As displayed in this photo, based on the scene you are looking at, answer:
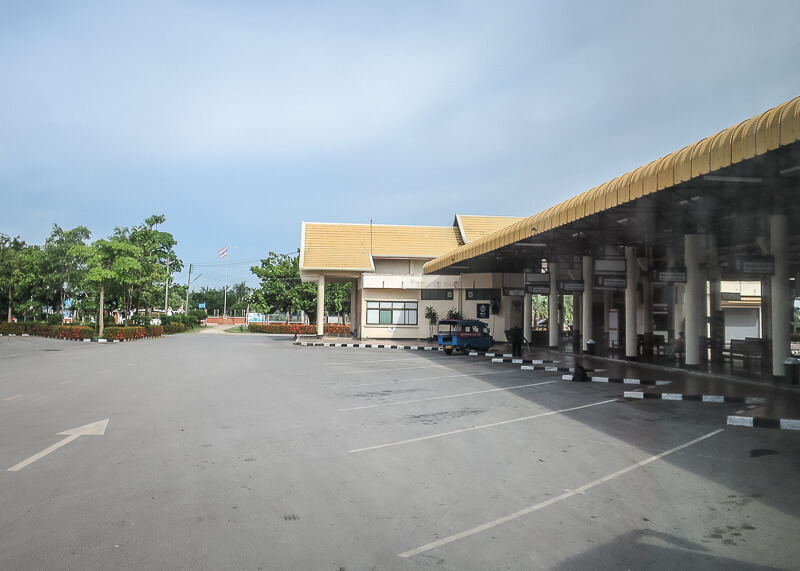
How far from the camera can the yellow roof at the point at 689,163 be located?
7.94 meters

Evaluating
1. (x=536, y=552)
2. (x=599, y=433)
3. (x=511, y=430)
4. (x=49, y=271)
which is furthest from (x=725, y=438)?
(x=49, y=271)

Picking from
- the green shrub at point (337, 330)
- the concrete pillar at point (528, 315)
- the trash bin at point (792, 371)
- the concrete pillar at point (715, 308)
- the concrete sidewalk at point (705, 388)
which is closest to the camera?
the concrete sidewalk at point (705, 388)

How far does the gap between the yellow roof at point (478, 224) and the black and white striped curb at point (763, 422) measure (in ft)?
106

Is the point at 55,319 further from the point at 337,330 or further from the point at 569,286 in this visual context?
the point at 569,286

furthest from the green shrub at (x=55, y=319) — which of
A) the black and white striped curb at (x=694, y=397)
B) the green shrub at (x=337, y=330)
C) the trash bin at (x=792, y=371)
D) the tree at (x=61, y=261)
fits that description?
the trash bin at (x=792, y=371)

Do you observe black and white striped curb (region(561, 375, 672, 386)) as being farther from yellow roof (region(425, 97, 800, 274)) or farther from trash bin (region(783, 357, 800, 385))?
yellow roof (region(425, 97, 800, 274))

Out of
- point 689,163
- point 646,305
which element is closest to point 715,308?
point 646,305

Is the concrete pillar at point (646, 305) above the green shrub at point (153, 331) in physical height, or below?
above

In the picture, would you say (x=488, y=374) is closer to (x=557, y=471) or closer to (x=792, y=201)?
(x=792, y=201)

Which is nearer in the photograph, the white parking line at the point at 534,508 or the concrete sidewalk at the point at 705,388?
the white parking line at the point at 534,508

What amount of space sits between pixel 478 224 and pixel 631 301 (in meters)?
22.3

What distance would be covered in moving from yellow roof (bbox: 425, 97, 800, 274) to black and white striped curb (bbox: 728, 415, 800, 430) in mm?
4152

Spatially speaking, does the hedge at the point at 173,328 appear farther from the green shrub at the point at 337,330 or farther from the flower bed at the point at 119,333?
the green shrub at the point at 337,330

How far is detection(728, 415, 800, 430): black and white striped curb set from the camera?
9.02 m
